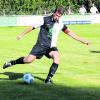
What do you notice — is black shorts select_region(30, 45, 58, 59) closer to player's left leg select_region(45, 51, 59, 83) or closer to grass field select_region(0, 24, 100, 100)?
player's left leg select_region(45, 51, 59, 83)

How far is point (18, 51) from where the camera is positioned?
23.5 m

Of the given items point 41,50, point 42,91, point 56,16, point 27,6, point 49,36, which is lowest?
point 27,6

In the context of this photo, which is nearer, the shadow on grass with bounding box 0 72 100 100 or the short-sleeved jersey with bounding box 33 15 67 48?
the shadow on grass with bounding box 0 72 100 100

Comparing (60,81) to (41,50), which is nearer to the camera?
(41,50)

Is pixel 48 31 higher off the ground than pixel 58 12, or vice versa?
pixel 58 12

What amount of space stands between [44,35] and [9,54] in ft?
29.5

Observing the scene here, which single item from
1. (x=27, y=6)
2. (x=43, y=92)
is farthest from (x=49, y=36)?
(x=27, y=6)

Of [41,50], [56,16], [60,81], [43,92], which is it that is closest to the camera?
[43,92]

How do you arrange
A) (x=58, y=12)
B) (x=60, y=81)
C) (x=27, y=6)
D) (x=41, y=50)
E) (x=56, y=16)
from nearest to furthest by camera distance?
(x=58, y=12), (x=56, y=16), (x=41, y=50), (x=60, y=81), (x=27, y=6)

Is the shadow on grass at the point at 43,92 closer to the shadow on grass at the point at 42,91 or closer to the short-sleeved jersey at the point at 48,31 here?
the shadow on grass at the point at 42,91

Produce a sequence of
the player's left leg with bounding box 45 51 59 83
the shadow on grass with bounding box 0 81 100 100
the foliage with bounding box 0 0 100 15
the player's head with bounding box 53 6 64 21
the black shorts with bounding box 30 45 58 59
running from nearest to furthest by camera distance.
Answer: the shadow on grass with bounding box 0 81 100 100, the player's head with bounding box 53 6 64 21, the player's left leg with bounding box 45 51 59 83, the black shorts with bounding box 30 45 58 59, the foliage with bounding box 0 0 100 15

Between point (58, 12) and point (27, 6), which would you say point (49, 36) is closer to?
point (58, 12)

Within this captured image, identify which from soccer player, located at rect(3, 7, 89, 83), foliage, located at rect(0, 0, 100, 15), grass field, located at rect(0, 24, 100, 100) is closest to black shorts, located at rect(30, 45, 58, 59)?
soccer player, located at rect(3, 7, 89, 83)

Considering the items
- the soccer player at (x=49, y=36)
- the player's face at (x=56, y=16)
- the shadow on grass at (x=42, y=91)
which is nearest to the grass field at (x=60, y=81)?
the shadow on grass at (x=42, y=91)
